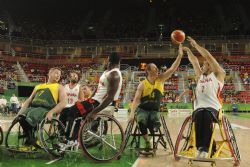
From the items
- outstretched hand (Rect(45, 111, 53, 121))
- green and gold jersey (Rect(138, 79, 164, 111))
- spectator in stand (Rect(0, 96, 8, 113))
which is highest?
green and gold jersey (Rect(138, 79, 164, 111))

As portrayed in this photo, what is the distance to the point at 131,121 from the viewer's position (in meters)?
5.80

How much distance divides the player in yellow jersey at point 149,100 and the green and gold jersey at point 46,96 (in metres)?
1.33

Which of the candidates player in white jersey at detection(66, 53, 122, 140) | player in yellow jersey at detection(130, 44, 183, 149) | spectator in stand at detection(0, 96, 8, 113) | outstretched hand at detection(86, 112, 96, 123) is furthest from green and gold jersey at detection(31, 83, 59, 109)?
spectator in stand at detection(0, 96, 8, 113)

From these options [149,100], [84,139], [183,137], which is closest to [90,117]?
[84,139]

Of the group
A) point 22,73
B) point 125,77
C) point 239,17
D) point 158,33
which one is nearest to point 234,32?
point 239,17

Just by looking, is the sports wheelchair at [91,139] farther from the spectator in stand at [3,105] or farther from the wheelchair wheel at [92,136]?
the spectator in stand at [3,105]

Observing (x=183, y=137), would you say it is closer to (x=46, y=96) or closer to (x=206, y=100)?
(x=206, y=100)

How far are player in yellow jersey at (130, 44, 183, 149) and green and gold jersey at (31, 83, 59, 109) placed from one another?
133 cm

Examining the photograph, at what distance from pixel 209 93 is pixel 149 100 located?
118cm

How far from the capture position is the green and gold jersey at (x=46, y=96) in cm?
553

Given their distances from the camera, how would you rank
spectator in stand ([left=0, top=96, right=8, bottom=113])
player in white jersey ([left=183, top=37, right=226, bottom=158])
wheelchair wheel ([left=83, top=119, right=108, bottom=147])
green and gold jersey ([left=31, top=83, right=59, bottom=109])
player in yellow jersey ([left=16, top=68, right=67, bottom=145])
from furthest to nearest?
spectator in stand ([left=0, top=96, right=8, bottom=113]) → green and gold jersey ([left=31, top=83, right=59, bottom=109]) → player in yellow jersey ([left=16, top=68, right=67, bottom=145]) → wheelchair wheel ([left=83, top=119, right=108, bottom=147]) → player in white jersey ([left=183, top=37, right=226, bottom=158])

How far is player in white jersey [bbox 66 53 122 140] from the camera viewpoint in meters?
4.91

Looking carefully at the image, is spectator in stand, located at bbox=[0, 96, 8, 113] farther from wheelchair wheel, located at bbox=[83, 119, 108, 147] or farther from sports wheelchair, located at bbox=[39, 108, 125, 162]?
wheelchair wheel, located at bbox=[83, 119, 108, 147]

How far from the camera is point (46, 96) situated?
5598mm
